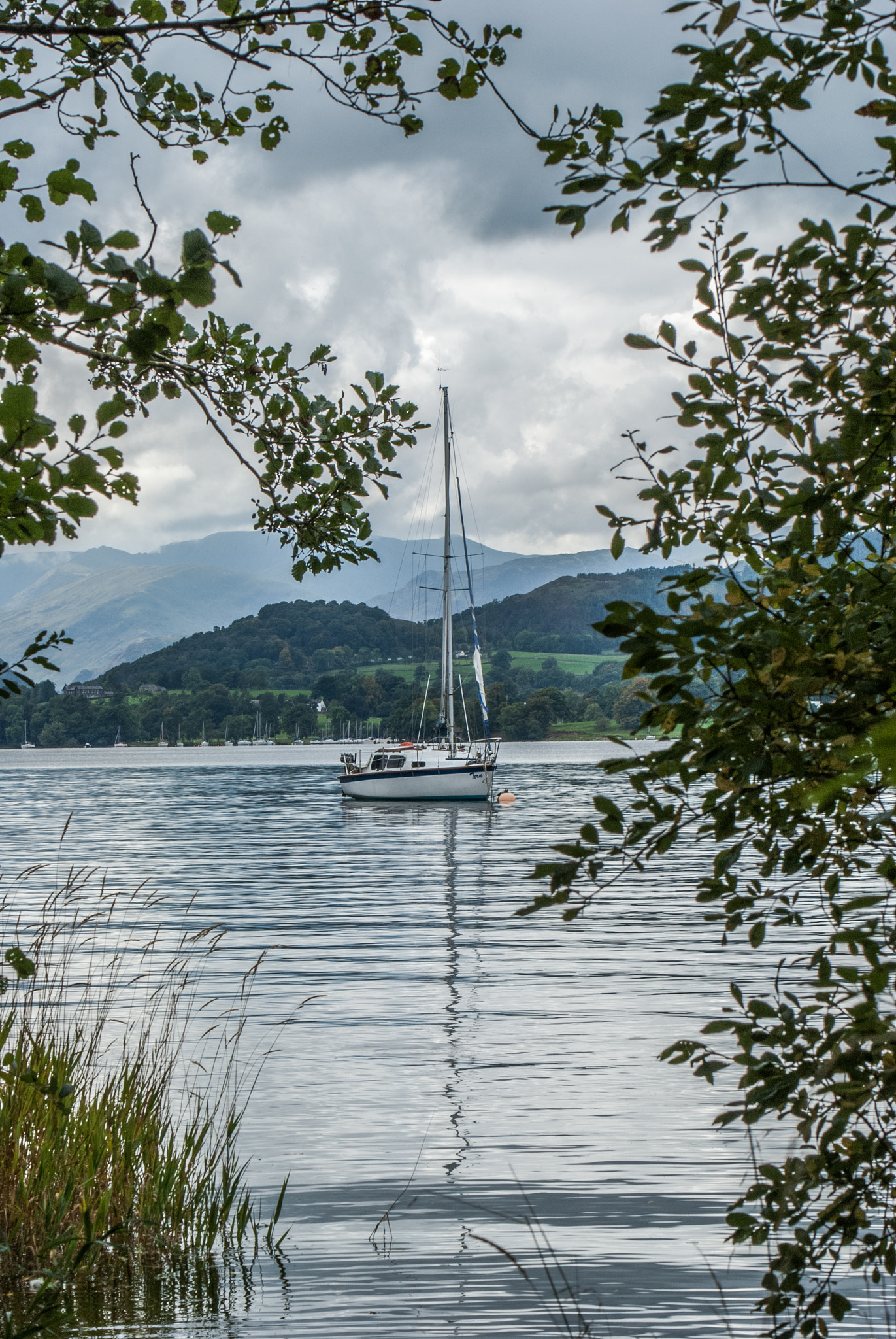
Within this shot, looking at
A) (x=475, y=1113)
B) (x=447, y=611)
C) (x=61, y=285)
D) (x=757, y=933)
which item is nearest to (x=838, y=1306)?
(x=757, y=933)

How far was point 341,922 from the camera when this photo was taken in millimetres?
27453

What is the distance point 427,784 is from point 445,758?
175cm

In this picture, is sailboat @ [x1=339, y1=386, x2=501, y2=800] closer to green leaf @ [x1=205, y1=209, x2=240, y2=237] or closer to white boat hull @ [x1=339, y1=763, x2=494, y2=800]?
white boat hull @ [x1=339, y1=763, x2=494, y2=800]

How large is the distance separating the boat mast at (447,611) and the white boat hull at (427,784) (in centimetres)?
265

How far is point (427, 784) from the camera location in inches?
2692

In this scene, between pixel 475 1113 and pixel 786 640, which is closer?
pixel 786 640

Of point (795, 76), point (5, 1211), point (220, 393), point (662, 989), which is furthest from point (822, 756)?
point (662, 989)

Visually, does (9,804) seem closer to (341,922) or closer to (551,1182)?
(341,922)

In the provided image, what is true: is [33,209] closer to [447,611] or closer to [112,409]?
[112,409]

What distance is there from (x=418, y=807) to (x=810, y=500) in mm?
70906

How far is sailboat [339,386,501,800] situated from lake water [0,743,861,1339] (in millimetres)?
30084

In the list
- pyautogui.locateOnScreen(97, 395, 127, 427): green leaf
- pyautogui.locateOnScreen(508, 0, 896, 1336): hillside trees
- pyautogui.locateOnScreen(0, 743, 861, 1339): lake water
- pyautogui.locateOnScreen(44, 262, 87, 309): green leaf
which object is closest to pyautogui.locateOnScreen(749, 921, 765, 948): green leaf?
pyautogui.locateOnScreen(508, 0, 896, 1336): hillside trees

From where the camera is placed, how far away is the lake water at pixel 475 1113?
24.1 feet

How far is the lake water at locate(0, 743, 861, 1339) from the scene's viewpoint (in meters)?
7.34
